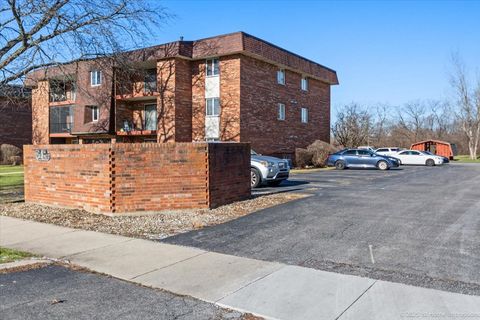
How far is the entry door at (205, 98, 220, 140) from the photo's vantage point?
28531 millimetres

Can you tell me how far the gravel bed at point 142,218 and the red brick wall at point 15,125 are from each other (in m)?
36.5

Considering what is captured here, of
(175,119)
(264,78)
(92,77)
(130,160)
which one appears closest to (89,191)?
(130,160)

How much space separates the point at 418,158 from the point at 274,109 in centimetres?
1491

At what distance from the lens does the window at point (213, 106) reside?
28547mm

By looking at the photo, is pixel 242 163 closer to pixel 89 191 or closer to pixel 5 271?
pixel 89 191

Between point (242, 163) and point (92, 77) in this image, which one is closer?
point (242, 163)

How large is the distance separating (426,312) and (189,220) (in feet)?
19.4

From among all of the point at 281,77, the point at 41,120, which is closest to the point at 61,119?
the point at 41,120

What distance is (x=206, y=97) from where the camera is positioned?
28.9m

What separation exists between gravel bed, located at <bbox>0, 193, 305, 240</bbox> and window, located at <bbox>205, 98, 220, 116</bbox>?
685 inches

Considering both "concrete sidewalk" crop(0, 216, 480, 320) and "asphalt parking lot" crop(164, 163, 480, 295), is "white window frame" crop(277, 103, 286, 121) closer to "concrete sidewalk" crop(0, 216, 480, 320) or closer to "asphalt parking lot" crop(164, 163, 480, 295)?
"asphalt parking lot" crop(164, 163, 480, 295)

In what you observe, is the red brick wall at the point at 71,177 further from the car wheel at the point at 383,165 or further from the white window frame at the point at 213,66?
the car wheel at the point at 383,165

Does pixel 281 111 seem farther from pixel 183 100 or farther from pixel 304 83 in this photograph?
pixel 183 100

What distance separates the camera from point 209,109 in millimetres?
28969
